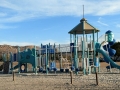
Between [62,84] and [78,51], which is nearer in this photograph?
[62,84]

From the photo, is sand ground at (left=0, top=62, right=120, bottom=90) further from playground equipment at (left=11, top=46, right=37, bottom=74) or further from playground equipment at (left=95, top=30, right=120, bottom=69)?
playground equipment at (left=11, top=46, right=37, bottom=74)

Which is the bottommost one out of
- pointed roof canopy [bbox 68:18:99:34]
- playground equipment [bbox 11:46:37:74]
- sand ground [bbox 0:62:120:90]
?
sand ground [bbox 0:62:120:90]

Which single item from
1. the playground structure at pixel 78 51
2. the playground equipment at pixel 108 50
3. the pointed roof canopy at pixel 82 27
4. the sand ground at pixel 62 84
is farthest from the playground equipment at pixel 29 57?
the sand ground at pixel 62 84

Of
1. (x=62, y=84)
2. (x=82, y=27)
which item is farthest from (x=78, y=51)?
(x=62, y=84)

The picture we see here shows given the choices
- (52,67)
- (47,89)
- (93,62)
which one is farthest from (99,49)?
(47,89)

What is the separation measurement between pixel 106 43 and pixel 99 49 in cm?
249

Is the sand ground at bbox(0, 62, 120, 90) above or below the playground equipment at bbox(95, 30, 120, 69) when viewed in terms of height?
below

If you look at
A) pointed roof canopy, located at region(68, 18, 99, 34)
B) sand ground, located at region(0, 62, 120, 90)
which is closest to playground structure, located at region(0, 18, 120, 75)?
pointed roof canopy, located at region(68, 18, 99, 34)

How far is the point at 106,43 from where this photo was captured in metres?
28.2

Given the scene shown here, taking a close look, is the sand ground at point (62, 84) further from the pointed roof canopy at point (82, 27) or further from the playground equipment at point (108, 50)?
the pointed roof canopy at point (82, 27)

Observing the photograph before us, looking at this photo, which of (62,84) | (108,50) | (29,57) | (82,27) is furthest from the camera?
(108,50)

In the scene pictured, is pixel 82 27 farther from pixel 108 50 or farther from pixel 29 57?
pixel 29 57

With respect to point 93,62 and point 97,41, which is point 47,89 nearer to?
point 93,62

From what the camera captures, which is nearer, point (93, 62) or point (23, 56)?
point (93, 62)
